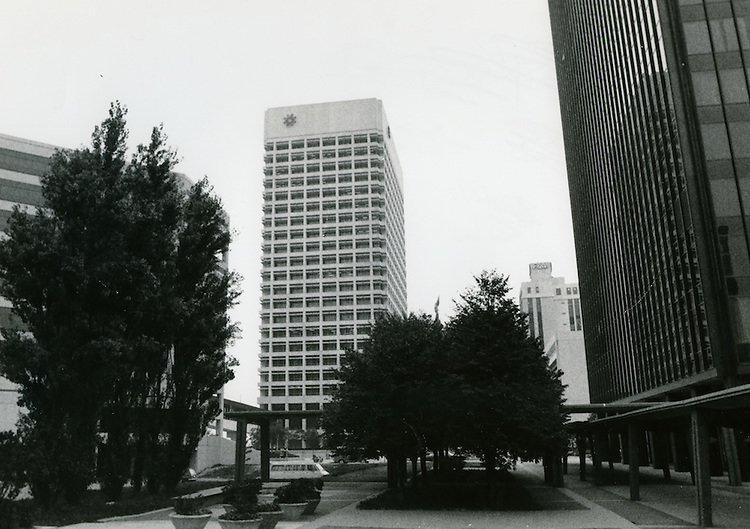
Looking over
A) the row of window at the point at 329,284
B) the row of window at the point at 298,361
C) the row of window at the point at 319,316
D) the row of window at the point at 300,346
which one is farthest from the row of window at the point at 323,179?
the row of window at the point at 298,361

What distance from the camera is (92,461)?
78.9ft

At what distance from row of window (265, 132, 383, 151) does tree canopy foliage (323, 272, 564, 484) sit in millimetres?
112581

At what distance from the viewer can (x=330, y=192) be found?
13638 cm

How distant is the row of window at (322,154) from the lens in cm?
13675

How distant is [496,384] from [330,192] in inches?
4492

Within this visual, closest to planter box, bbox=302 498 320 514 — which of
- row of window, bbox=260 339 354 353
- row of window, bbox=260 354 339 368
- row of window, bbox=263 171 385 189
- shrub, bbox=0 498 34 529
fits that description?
shrub, bbox=0 498 34 529

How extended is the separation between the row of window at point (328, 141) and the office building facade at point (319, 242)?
0.21 m

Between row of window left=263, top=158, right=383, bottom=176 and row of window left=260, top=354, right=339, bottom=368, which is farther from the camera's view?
row of window left=263, top=158, right=383, bottom=176

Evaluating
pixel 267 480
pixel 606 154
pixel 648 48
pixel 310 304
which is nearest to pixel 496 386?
pixel 267 480

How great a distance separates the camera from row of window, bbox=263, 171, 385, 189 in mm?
135875

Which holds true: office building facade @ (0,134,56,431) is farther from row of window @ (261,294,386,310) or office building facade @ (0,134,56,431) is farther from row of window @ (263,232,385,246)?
row of window @ (263,232,385,246)

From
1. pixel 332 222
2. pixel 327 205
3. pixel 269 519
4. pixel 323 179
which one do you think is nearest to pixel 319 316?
pixel 332 222

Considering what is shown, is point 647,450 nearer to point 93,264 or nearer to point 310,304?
point 93,264

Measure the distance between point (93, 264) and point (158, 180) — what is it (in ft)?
19.7
